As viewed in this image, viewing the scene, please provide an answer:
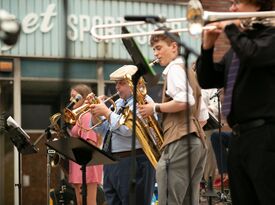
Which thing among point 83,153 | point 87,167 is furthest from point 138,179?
point 87,167

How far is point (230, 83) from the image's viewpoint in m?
4.12

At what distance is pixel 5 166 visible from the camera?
10.6m

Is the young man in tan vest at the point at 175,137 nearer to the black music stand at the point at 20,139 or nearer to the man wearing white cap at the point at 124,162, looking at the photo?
the man wearing white cap at the point at 124,162

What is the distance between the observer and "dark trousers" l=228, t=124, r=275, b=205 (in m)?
3.93

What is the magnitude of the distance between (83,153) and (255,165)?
178 cm

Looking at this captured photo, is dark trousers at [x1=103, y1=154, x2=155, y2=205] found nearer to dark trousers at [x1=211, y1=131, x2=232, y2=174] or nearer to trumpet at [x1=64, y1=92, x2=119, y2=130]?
trumpet at [x1=64, y1=92, x2=119, y2=130]

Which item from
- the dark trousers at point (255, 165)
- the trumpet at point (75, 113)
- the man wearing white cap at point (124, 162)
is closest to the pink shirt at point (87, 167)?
the trumpet at point (75, 113)

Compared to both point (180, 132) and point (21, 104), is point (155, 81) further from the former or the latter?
point (21, 104)

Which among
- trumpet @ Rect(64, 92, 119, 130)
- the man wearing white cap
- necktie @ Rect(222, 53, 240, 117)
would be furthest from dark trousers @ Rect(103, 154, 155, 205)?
necktie @ Rect(222, 53, 240, 117)

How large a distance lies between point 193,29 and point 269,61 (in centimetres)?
49

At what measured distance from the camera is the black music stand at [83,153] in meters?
5.27

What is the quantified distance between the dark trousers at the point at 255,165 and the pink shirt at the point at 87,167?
3.12 meters

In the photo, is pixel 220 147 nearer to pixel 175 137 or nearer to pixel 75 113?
pixel 75 113

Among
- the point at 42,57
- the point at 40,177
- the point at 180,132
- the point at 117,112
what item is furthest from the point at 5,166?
the point at 180,132
